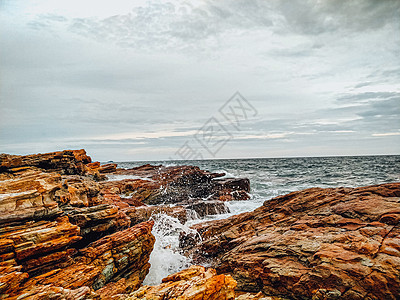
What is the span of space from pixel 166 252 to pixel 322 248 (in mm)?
6660

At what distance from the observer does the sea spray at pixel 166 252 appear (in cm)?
901

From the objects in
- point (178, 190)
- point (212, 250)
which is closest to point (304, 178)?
point (178, 190)

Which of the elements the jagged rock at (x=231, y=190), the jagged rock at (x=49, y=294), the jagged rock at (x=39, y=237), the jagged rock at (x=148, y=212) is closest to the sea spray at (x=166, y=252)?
the jagged rock at (x=148, y=212)

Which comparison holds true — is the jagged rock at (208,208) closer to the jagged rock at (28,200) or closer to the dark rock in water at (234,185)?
the dark rock in water at (234,185)

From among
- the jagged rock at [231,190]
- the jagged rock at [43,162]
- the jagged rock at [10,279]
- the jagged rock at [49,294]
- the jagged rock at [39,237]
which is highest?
the jagged rock at [43,162]

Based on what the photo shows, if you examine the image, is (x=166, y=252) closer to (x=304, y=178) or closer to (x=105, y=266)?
(x=105, y=266)

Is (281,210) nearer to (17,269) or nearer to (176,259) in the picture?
(176,259)

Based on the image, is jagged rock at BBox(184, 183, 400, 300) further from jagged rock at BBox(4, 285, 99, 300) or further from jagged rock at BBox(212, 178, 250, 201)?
jagged rock at BBox(212, 178, 250, 201)

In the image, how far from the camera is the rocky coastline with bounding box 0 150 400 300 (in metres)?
5.08

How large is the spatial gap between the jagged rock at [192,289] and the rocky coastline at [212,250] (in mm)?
21

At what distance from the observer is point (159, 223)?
13.3 meters

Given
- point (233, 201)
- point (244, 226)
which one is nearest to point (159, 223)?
point (244, 226)

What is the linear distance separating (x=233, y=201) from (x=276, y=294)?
48.6 feet

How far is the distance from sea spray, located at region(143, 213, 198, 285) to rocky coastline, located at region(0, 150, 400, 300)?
20.1 inches
